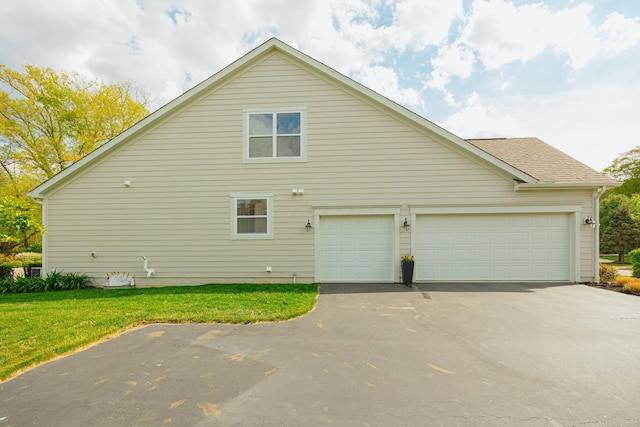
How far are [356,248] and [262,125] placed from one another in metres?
→ 5.02

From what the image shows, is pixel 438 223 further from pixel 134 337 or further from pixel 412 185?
pixel 134 337

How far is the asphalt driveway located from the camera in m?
2.65

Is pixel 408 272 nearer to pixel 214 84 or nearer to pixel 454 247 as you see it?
pixel 454 247

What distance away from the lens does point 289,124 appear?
363 inches

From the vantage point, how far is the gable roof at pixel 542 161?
336 inches

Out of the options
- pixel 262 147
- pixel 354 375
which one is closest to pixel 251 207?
pixel 262 147

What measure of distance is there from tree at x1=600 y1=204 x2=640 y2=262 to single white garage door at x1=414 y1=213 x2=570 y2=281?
883 inches

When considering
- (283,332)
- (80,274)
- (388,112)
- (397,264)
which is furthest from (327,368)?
(80,274)

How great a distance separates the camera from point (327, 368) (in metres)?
3.52

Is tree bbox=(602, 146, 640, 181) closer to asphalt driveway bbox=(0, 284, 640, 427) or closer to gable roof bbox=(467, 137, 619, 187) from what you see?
gable roof bbox=(467, 137, 619, 187)

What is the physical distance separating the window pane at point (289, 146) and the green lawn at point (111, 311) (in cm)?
416

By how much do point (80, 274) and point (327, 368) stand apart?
384 inches

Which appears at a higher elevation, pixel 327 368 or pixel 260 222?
pixel 260 222

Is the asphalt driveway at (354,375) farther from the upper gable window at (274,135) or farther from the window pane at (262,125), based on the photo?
the window pane at (262,125)
